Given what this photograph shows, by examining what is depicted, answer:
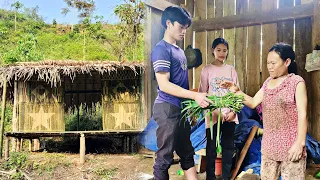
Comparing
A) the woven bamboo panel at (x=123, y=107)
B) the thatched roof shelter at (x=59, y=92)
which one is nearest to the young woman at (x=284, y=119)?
the thatched roof shelter at (x=59, y=92)

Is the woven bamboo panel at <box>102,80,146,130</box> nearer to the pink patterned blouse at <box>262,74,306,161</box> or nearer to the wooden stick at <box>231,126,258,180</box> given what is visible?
the wooden stick at <box>231,126,258,180</box>

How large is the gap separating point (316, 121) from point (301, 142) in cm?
134

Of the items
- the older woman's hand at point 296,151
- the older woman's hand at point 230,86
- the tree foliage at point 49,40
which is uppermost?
the tree foliage at point 49,40

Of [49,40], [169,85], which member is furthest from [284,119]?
[49,40]

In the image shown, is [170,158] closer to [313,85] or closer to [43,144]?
[313,85]

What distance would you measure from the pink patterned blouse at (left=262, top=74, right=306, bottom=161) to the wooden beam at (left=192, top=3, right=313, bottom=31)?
1.24 meters

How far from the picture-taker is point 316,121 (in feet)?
8.32

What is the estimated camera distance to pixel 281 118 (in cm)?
141

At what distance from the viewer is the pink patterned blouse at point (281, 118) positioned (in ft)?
4.52

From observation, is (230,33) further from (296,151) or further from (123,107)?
(123,107)

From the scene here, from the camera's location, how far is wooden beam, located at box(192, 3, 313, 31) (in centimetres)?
246

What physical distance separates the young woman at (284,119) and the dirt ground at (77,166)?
256cm

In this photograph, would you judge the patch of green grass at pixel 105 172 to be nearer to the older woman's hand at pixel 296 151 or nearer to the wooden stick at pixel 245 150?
the wooden stick at pixel 245 150

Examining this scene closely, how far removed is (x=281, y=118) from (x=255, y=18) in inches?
A: 54.7
